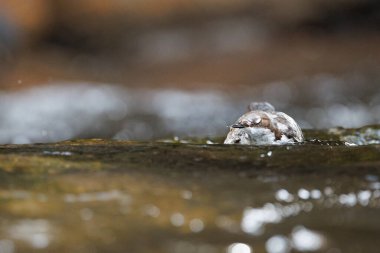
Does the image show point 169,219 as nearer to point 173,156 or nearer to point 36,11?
point 173,156

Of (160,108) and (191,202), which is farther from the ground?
(160,108)

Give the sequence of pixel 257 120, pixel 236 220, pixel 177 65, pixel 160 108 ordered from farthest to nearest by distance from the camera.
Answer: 1. pixel 177 65
2. pixel 160 108
3. pixel 257 120
4. pixel 236 220

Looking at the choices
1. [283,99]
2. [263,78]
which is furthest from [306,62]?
[283,99]

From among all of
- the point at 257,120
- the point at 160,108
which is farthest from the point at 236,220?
the point at 160,108

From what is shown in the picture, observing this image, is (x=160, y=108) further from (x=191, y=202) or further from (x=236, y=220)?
(x=236, y=220)

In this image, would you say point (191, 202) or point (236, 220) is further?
point (191, 202)

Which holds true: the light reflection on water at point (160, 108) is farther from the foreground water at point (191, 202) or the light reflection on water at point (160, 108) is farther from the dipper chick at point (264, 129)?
the foreground water at point (191, 202)

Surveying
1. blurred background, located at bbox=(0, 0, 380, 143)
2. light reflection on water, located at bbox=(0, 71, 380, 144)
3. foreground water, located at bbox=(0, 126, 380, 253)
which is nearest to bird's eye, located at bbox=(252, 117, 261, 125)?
foreground water, located at bbox=(0, 126, 380, 253)
